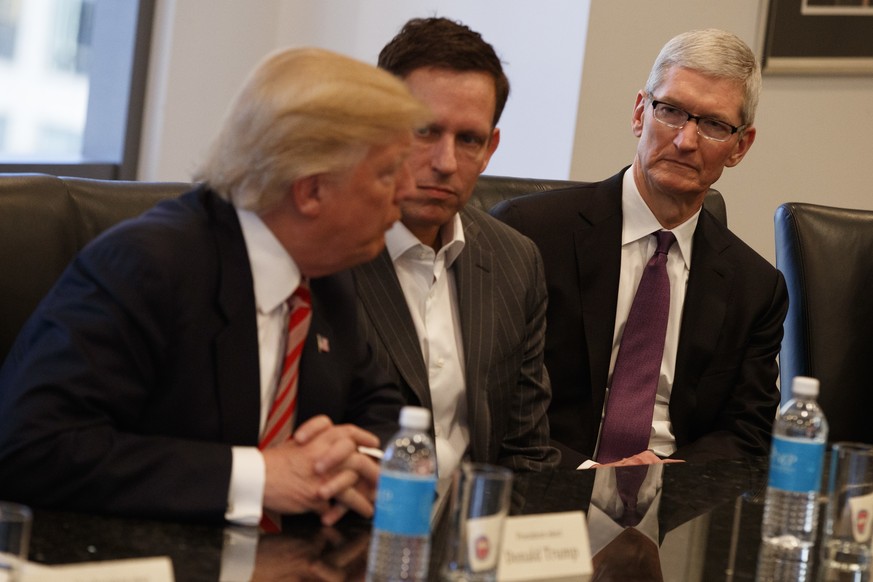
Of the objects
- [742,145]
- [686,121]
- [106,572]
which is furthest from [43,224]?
[742,145]

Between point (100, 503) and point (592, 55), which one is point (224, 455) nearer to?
point (100, 503)

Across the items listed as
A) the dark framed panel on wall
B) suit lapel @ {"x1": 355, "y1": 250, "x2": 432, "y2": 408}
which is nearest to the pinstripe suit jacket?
suit lapel @ {"x1": 355, "y1": 250, "x2": 432, "y2": 408}

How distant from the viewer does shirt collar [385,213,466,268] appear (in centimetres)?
251

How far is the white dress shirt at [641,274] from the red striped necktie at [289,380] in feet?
4.26

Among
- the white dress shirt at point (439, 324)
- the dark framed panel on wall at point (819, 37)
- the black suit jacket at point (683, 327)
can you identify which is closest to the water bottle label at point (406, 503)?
the white dress shirt at point (439, 324)

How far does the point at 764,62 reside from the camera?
481 centimetres

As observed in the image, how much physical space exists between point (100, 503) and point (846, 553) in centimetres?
110

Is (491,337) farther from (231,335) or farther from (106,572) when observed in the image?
(106,572)

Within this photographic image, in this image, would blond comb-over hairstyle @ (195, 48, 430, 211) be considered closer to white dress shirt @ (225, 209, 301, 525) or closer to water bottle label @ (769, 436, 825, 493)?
white dress shirt @ (225, 209, 301, 525)

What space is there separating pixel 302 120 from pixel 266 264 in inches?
9.3

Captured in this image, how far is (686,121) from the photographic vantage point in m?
3.20

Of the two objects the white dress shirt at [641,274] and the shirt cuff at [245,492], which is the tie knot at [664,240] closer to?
the white dress shirt at [641,274]

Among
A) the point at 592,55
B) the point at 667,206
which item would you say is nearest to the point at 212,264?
the point at 667,206

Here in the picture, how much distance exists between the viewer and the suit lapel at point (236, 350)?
181 cm
